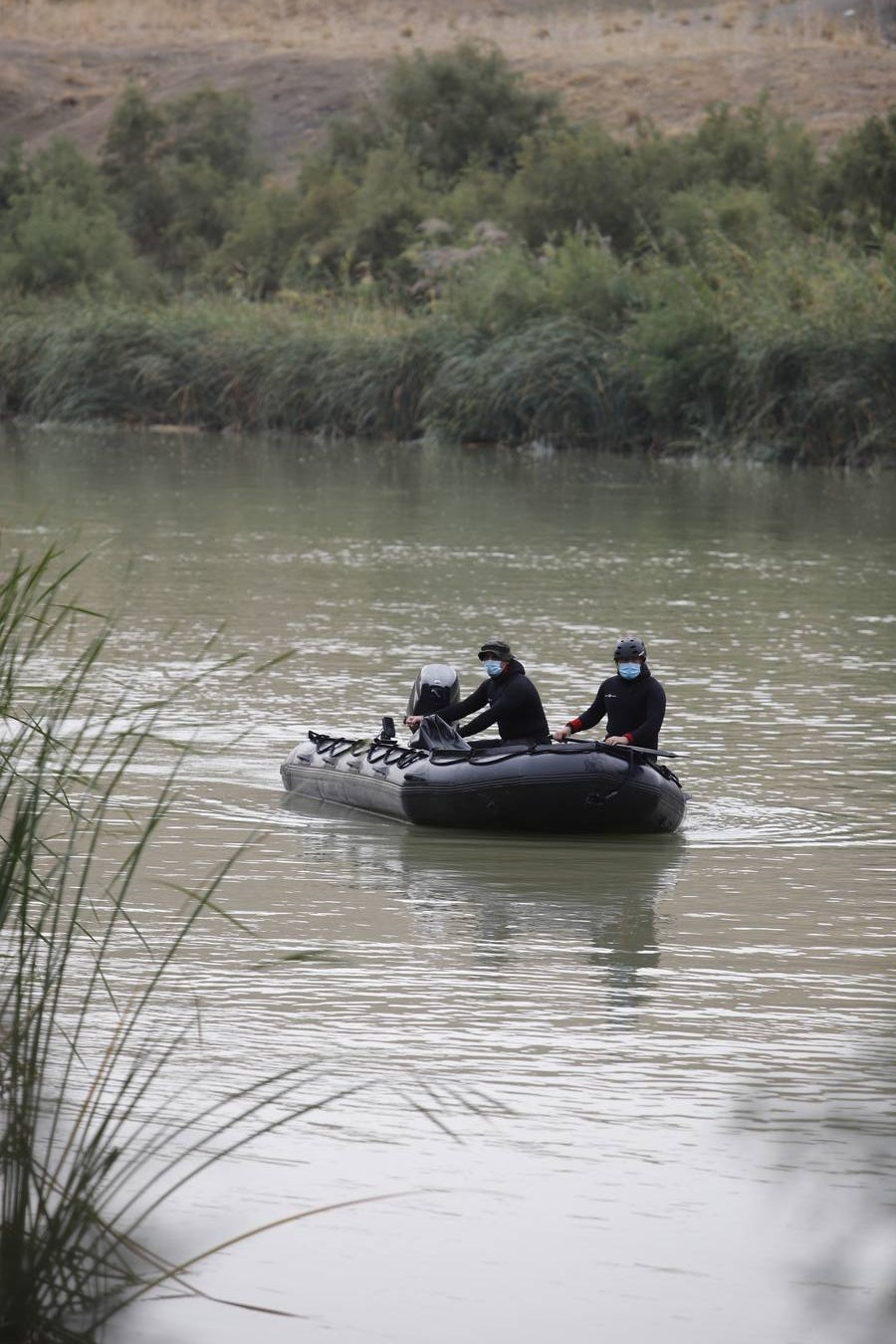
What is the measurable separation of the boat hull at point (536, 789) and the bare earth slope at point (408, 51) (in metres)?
61.8

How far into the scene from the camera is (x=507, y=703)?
12.7 m

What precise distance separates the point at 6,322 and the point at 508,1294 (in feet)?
146

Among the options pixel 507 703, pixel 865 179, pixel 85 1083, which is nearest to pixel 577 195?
pixel 865 179

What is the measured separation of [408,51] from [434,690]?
8590 centimetres

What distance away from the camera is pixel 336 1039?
829cm

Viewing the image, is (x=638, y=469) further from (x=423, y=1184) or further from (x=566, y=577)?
(x=423, y=1184)

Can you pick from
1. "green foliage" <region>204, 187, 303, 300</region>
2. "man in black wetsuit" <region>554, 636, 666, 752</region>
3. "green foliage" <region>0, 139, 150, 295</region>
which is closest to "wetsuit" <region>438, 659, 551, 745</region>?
"man in black wetsuit" <region>554, 636, 666, 752</region>

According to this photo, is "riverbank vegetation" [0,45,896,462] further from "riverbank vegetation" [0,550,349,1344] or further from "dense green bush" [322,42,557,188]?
"riverbank vegetation" [0,550,349,1344]

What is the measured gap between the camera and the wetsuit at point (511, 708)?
41.7 feet

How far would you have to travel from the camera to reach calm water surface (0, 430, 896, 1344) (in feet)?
20.8

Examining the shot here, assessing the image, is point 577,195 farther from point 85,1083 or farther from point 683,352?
point 85,1083

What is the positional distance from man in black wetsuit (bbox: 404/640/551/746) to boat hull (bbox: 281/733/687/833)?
292 mm

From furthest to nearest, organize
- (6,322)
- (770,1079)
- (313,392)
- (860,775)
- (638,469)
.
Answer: (6,322) < (313,392) < (638,469) < (860,775) < (770,1079)

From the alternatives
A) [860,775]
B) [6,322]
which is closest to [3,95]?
[6,322]
